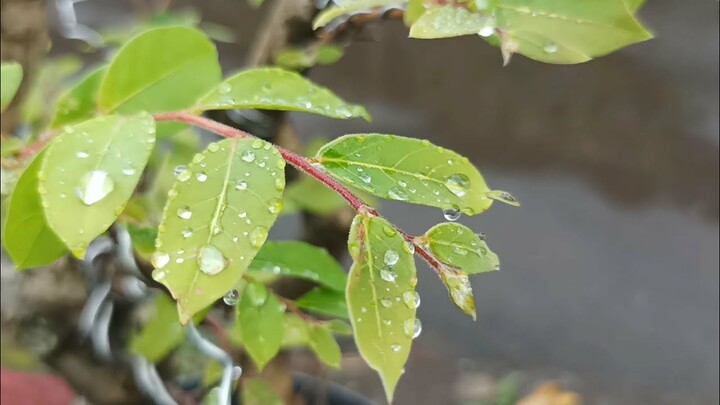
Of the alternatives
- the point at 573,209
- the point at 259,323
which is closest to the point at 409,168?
the point at 259,323

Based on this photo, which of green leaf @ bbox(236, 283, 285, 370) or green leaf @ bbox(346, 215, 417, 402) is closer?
green leaf @ bbox(346, 215, 417, 402)

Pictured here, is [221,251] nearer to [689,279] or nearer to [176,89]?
[176,89]

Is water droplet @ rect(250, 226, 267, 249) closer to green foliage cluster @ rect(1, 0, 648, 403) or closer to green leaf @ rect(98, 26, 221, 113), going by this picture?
green foliage cluster @ rect(1, 0, 648, 403)

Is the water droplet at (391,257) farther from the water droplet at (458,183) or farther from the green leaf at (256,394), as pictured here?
the green leaf at (256,394)

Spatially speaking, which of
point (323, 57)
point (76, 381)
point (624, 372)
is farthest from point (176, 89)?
point (624, 372)

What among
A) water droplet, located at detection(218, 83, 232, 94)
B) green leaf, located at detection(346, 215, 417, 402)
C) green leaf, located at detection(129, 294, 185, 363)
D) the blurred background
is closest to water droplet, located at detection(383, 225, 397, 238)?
green leaf, located at detection(346, 215, 417, 402)

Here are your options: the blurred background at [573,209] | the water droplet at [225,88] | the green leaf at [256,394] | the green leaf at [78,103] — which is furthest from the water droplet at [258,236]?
the blurred background at [573,209]
